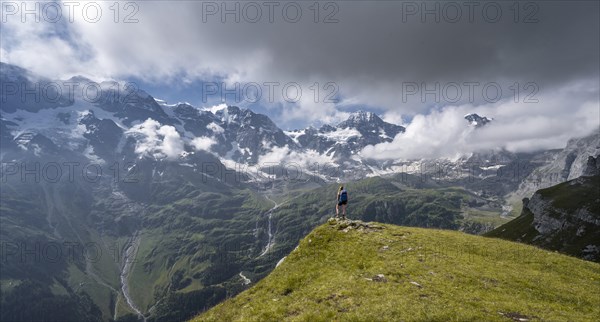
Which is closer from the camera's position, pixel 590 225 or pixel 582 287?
pixel 582 287

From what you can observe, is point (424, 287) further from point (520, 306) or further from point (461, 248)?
point (461, 248)

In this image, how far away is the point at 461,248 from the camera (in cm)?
3859

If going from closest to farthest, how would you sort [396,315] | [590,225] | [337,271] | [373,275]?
[396,315] → [373,275] → [337,271] → [590,225]

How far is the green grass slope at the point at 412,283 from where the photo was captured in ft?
75.4

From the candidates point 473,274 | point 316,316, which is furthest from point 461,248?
point 316,316

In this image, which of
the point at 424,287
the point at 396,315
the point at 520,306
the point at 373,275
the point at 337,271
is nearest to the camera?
the point at 396,315

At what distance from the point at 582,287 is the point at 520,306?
11.6 m

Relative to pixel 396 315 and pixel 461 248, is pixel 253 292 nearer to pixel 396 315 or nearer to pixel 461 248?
pixel 396 315

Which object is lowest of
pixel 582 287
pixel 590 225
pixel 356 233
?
pixel 590 225

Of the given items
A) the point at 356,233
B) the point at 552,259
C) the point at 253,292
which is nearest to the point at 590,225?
the point at 552,259

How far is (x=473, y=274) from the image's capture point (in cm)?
3017

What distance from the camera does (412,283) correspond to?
1074 inches

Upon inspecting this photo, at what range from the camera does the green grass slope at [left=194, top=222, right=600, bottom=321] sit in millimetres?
22984

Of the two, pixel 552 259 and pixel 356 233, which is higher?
pixel 356 233
